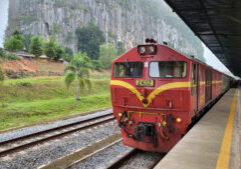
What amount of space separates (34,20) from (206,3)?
13742 cm

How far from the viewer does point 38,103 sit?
19531 millimetres

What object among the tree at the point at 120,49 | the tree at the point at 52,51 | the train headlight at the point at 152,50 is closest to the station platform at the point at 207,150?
the train headlight at the point at 152,50

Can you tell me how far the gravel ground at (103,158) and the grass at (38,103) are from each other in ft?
23.7

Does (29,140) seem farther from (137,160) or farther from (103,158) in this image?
(137,160)

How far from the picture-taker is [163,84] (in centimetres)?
707

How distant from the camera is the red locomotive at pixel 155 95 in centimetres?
696

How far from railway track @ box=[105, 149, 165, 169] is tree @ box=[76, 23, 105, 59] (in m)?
91.8

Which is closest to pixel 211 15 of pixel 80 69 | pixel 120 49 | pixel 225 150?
pixel 225 150

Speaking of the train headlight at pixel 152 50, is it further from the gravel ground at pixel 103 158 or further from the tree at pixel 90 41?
the tree at pixel 90 41

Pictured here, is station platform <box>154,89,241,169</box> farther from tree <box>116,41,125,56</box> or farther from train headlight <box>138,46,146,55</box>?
tree <box>116,41,125,56</box>

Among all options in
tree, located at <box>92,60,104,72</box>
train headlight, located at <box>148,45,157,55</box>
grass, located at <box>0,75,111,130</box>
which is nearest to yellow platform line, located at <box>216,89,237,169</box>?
train headlight, located at <box>148,45,157,55</box>

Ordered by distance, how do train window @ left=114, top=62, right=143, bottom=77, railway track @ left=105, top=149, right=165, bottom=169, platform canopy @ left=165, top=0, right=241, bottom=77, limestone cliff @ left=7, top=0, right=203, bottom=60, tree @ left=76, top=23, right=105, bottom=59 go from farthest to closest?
limestone cliff @ left=7, top=0, right=203, bottom=60, tree @ left=76, top=23, right=105, bottom=59, platform canopy @ left=165, top=0, right=241, bottom=77, train window @ left=114, top=62, right=143, bottom=77, railway track @ left=105, top=149, right=165, bottom=169

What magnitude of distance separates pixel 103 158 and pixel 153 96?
2.58 metres

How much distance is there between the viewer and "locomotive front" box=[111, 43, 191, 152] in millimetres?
6965
